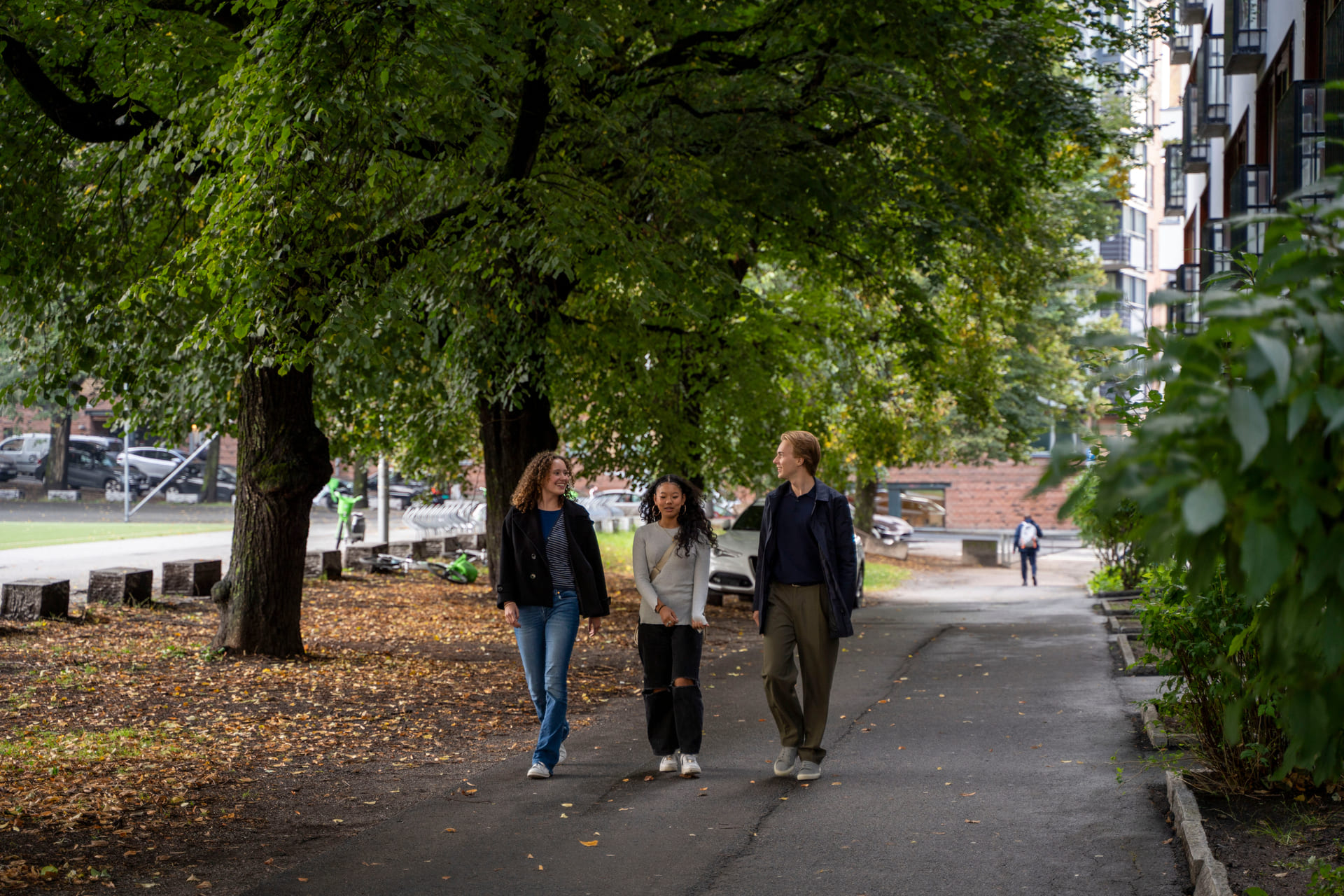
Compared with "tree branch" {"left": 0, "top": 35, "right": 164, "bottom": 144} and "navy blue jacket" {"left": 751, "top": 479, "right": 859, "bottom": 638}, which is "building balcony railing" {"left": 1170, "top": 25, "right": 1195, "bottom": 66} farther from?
"navy blue jacket" {"left": 751, "top": 479, "right": 859, "bottom": 638}

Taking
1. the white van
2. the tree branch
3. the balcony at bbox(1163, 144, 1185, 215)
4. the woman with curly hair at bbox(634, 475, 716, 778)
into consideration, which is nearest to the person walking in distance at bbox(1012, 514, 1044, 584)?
the balcony at bbox(1163, 144, 1185, 215)

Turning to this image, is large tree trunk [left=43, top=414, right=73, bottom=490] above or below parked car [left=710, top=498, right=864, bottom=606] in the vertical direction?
above

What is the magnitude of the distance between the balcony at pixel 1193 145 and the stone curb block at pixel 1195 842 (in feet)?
62.0

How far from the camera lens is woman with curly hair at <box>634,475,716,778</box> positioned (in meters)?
7.43

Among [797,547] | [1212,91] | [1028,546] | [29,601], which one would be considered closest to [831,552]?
[797,547]

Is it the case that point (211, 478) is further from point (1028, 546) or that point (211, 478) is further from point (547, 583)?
point (547, 583)

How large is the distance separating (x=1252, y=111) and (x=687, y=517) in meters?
13.8

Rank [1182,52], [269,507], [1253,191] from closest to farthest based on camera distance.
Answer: [269,507]
[1253,191]
[1182,52]

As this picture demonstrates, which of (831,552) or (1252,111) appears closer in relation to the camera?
(831,552)

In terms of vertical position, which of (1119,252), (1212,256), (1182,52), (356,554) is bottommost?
(356,554)

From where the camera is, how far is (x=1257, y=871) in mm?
5152

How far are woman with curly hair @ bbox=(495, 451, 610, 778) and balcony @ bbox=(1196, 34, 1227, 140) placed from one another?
15951 millimetres

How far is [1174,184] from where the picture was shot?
29500mm

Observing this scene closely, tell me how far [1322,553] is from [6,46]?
10.2 metres
